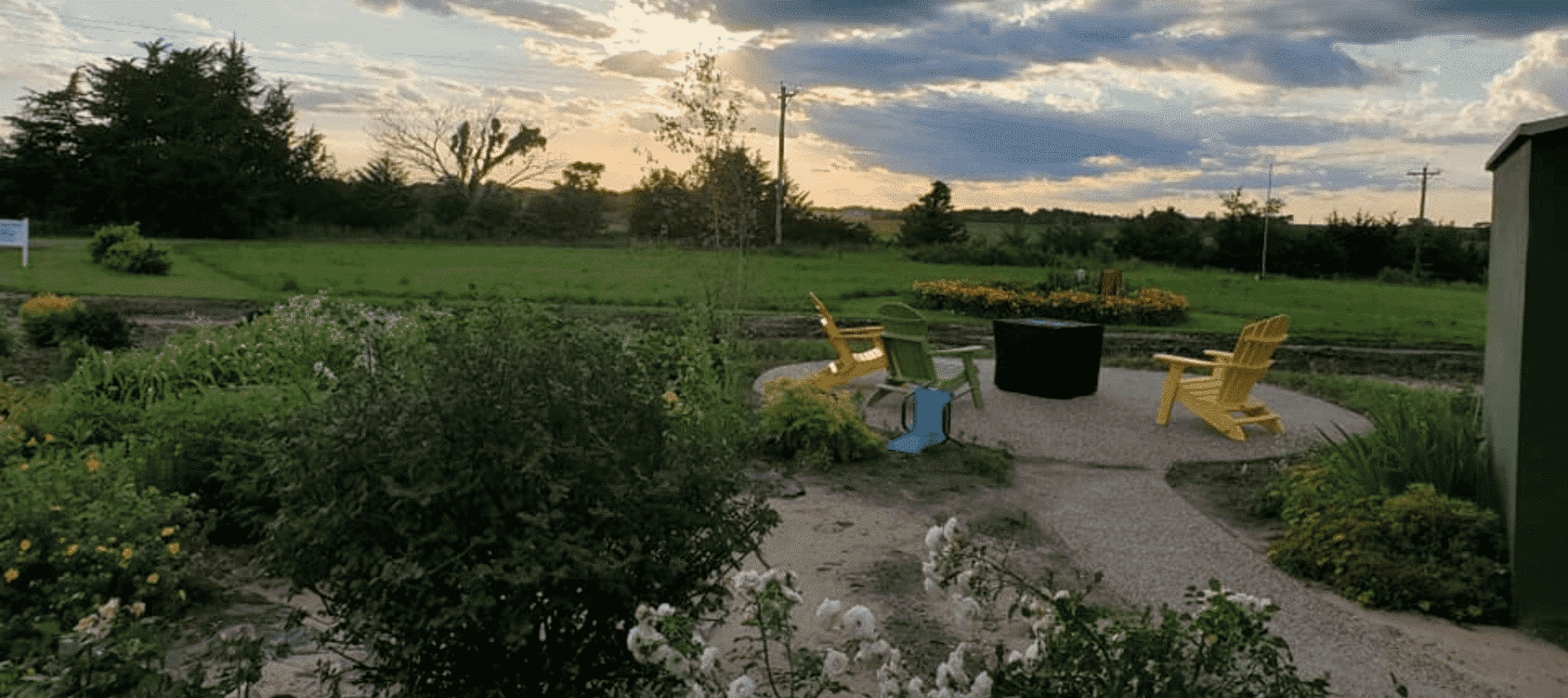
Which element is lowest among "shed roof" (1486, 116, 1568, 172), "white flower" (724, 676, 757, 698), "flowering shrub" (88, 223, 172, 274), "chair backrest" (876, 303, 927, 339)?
"white flower" (724, 676, 757, 698)

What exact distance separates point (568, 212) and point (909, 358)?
3753 centimetres

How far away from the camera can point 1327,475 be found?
18.2 ft

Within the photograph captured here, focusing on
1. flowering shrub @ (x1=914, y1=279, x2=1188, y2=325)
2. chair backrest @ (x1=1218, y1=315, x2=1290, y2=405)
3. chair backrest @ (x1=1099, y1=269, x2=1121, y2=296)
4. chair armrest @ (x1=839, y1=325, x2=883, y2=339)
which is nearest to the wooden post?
chair backrest @ (x1=1218, y1=315, x2=1290, y2=405)

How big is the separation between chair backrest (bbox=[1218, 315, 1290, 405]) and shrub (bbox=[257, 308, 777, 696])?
652cm

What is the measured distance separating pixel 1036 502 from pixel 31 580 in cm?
488

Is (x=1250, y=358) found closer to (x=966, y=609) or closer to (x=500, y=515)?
(x=966, y=609)

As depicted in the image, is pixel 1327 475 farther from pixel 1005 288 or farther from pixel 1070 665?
pixel 1005 288

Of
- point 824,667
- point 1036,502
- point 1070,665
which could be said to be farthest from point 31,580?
point 1036,502

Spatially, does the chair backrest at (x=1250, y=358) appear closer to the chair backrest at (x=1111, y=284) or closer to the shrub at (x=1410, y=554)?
the shrub at (x=1410, y=554)

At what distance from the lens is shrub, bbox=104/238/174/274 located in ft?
87.7

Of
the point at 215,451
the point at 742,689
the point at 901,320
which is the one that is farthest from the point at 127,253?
the point at 742,689

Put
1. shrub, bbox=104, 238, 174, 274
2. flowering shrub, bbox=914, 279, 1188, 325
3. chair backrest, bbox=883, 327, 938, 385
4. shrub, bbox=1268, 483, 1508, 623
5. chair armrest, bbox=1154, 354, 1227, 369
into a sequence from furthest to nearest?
shrub, bbox=104, 238, 174, 274 < flowering shrub, bbox=914, 279, 1188, 325 < chair backrest, bbox=883, 327, 938, 385 < chair armrest, bbox=1154, 354, 1227, 369 < shrub, bbox=1268, 483, 1508, 623

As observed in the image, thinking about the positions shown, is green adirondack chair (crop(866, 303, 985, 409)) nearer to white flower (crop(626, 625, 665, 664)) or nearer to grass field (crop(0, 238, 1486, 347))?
A: white flower (crop(626, 625, 665, 664))

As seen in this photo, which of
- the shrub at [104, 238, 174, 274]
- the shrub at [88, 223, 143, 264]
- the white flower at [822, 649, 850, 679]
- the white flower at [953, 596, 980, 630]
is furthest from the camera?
the shrub at [88, 223, 143, 264]
